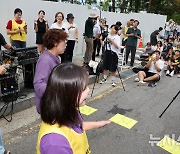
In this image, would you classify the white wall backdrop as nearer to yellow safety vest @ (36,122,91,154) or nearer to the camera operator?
the camera operator

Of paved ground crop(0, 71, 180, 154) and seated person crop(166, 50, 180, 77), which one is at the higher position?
seated person crop(166, 50, 180, 77)

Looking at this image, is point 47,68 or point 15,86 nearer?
point 47,68

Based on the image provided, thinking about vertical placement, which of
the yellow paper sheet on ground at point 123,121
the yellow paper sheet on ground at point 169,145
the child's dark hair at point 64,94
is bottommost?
the yellow paper sheet on ground at point 169,145

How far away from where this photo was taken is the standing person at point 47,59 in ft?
7.82

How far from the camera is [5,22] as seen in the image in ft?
20.1

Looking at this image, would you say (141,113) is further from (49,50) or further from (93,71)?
(49,50)

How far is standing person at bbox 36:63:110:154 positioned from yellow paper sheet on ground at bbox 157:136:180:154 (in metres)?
2.64

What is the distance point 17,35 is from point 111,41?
2514mm

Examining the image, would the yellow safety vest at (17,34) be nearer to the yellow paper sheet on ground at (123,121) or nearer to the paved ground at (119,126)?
the paved ground at (119,126)

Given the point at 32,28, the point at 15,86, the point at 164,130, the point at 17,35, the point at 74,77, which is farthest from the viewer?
the point at 32,28

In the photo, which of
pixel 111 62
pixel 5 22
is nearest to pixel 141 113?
pixel 111 62

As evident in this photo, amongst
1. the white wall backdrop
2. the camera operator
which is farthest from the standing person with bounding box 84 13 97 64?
the white wall backdrop

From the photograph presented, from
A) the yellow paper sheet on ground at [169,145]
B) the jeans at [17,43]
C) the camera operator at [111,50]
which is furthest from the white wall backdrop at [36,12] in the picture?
the yellow paper sheet on ground at [169,145]

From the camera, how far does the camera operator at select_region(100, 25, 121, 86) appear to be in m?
6.06
